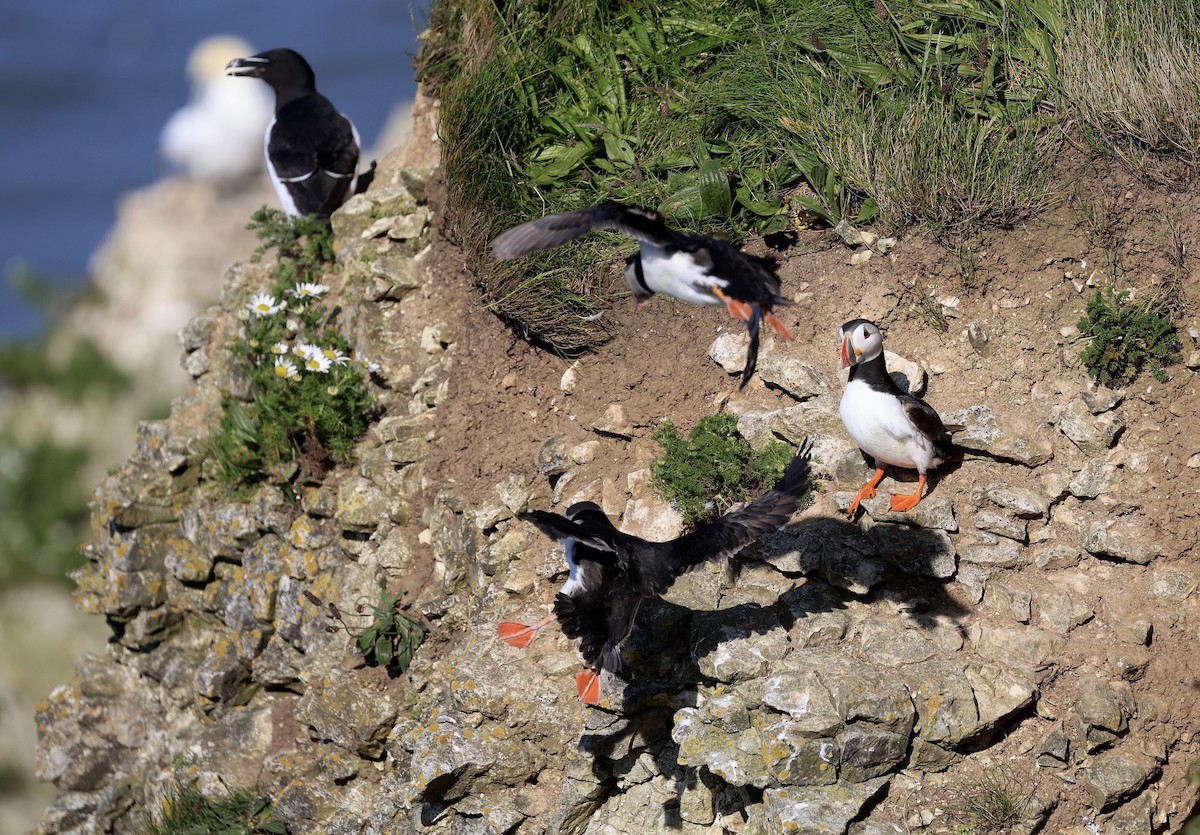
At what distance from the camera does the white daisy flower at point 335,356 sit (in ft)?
23.1

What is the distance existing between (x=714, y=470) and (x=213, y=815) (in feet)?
11.0

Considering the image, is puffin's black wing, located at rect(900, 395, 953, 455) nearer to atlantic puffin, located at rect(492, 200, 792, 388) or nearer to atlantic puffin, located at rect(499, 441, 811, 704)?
atlantic puffin, located at rect(499, 441, 811, 704)

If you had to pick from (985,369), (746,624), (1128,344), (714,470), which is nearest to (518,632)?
(746,624)

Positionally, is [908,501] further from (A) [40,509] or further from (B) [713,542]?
(A) [40,509]

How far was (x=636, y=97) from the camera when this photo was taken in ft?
22.7

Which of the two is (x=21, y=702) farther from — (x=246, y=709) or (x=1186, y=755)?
(x=1186, y=755)

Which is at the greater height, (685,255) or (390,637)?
(685,255)

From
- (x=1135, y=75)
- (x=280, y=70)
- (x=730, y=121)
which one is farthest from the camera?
(x=280, y=70)

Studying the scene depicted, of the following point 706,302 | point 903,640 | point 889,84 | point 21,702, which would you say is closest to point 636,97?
point 889,84

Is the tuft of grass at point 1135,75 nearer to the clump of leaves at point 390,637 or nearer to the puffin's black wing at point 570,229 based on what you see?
the puffin's black wing at point 570,229

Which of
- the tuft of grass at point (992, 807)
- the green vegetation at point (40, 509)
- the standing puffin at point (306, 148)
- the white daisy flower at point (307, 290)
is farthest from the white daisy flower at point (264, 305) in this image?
the green vegetation at point (40, 509)

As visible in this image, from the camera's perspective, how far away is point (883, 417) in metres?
4.96

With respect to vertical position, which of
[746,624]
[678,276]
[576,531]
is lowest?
[746,624]

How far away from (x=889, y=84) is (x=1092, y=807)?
3945mm
